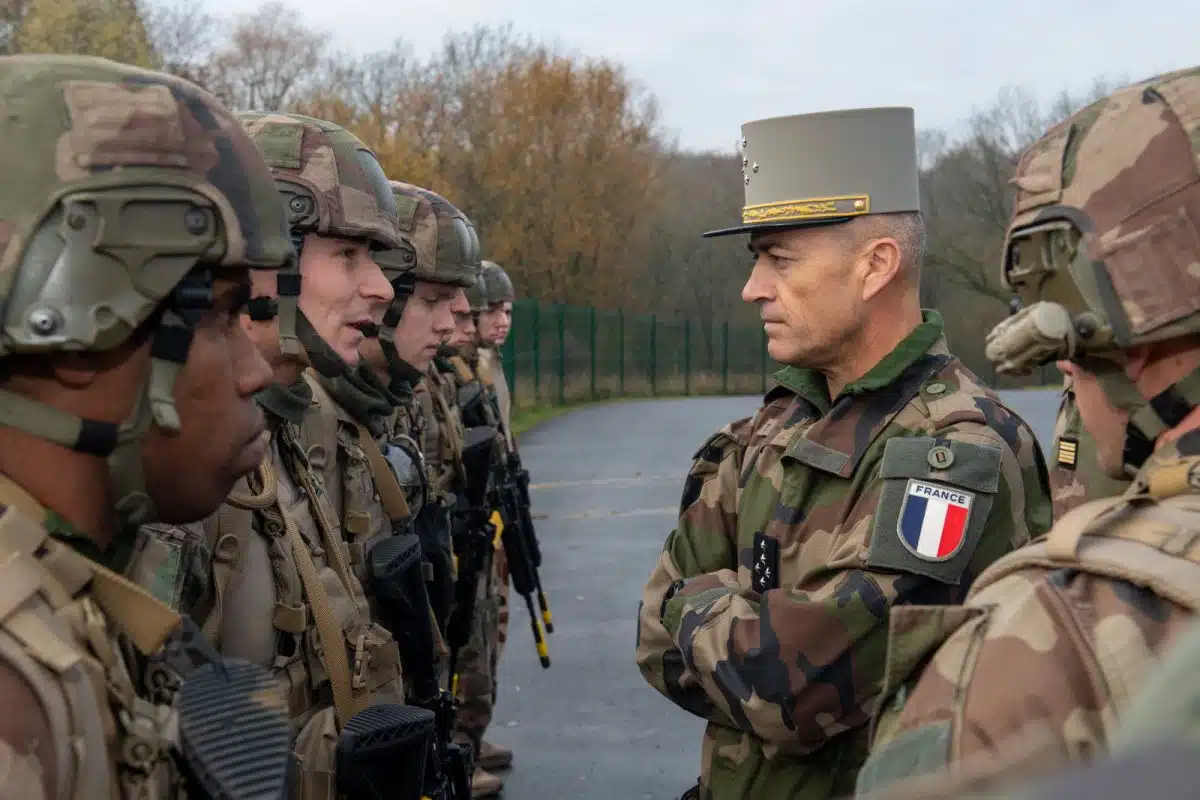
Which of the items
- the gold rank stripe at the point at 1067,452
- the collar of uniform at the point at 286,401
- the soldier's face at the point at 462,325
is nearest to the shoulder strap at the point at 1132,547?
the collar of uniform at the point at 286,401

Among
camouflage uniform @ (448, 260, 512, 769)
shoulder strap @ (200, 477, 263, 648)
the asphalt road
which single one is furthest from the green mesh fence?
shoulder strap @ (200, 477, 263, 648)

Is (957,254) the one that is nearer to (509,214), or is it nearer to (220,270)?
(509,214)

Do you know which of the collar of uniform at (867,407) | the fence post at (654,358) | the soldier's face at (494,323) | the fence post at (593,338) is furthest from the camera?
the fence post at (654,358)

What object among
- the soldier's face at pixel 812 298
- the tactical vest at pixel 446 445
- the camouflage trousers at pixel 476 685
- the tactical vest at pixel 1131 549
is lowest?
the camouflage trousers at pixel 476 685

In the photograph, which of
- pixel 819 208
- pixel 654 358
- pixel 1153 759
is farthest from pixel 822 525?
pixel 654 358

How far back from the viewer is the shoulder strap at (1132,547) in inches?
51.6

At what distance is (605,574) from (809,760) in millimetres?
6873

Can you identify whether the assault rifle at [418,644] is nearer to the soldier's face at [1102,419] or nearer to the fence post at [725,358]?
the soldier's face at [1102,419]

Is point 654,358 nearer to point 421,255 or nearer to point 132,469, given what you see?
point 421,255

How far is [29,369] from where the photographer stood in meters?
1.66

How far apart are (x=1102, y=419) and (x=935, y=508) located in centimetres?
83

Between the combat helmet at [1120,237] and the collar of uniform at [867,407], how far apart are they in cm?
98

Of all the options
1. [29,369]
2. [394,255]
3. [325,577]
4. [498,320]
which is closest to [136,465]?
[29,369]

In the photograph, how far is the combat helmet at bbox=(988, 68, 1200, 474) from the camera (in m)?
1.59
